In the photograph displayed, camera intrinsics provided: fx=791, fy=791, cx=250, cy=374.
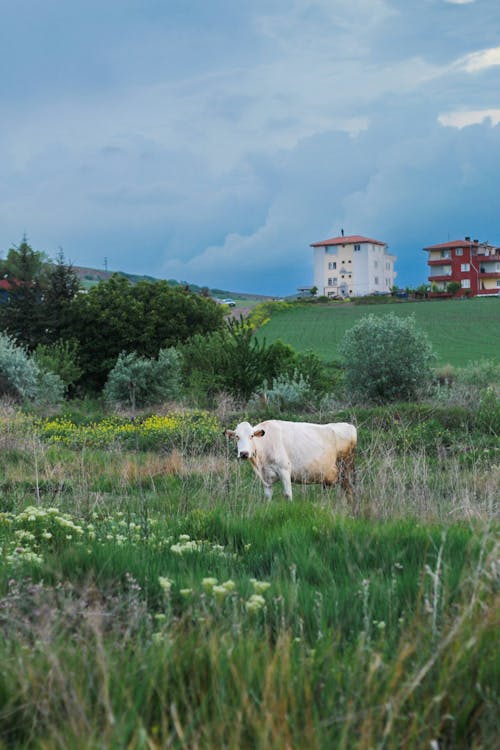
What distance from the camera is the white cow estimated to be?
9349 millimetres

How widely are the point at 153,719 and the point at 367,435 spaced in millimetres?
14051

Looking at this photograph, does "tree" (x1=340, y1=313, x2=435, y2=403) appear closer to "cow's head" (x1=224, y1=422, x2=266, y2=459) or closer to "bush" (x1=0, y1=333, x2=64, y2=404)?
"bush" (x1=0, y1=333, x2=64, y2=404)

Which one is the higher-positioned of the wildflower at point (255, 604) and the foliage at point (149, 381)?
the foliage at point (149, 381)

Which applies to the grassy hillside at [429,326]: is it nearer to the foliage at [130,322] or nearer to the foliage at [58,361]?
the foliage at [130,322]

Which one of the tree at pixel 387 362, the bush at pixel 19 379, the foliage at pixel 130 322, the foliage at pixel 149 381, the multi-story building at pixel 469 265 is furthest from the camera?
the multi-story building at pixel 469 265

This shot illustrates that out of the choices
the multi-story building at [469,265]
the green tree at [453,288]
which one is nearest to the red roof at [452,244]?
the multi-story building at [469,265]

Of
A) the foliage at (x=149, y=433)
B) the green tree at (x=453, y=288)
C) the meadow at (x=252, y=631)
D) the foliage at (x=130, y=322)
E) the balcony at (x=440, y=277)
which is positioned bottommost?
the foliage at (x=149, y=433)

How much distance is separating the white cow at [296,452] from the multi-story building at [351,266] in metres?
122

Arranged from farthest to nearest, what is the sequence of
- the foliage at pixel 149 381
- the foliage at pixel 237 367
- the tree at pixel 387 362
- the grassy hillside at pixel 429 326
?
the grassy hillside at pixel 429 326
the foliage at pixel 149 381
the foliage at pixel 237 367
the tree at pixel 387 362

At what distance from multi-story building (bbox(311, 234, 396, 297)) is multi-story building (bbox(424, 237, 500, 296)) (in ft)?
33.1

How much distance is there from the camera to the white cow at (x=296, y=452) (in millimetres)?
9349

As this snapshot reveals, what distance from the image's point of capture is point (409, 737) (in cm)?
252

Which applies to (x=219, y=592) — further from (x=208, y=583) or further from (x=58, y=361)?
(x=58, y=361)

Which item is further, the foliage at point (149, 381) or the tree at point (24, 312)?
the tree at point (24, 312)
